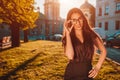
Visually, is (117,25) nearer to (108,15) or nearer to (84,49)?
(108,15)

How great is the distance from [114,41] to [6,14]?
1312cm

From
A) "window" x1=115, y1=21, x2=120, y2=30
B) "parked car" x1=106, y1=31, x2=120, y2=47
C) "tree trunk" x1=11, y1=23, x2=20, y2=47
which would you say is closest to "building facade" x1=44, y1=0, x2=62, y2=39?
"window" x1=115, y1=21, x2=120, y2=30

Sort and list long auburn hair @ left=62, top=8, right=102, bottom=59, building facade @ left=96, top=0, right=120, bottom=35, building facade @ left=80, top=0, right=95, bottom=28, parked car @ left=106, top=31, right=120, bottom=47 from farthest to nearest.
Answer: building facade @ left=80, top=0, right=95, bottom=28
building facade @ left=96, top=0, right=120, bottom=35
parked car @ left=106, top=31, right=120, bottom=47
long auburn hair @ left=62, top=8, right=102, bottom=59

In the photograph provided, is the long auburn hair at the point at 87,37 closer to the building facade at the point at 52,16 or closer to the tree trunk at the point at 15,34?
the tree trunk at the point at 15,34

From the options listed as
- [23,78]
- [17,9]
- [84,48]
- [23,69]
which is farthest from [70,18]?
[17,9]

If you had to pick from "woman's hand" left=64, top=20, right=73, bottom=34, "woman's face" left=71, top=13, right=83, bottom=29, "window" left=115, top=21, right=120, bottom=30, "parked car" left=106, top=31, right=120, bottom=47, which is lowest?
"parked car" left=106, top=31, right=120, bottom=47

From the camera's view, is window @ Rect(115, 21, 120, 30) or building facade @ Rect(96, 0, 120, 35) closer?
window @ Rect(115, 21, 120, 30)

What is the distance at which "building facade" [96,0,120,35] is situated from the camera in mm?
41469

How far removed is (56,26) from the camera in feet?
249

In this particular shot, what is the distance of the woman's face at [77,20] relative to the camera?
3.35 m

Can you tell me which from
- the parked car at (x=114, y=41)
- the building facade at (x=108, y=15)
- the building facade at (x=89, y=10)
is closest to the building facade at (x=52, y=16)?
the building facade at (x=89, y=10)

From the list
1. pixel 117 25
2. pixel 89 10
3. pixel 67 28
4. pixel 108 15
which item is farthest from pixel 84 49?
pixel 89 10

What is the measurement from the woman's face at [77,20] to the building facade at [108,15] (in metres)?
38.8

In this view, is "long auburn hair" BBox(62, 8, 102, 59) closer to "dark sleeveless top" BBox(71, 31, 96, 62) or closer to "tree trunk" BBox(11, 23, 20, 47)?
"dark sleeveless top" BBox(71, 31, 96, 62)
